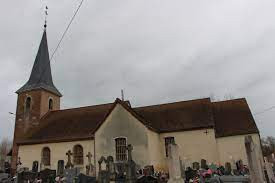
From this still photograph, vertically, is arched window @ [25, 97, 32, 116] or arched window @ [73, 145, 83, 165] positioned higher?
arched window @ [25, 97, 32, 116]

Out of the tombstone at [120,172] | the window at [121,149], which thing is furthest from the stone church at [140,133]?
the tombstone at [120,172]

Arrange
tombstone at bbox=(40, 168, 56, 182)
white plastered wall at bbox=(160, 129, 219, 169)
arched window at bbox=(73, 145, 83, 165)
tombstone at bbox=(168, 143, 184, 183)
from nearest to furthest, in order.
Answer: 1. tombstone at bbox=(168, 143, 184, 183)
2. tombstone at bbox=(40, 168, 56, 182)
3. white plastered wall at bbox=(160, 129, 219, 169)
4. arched window at bbox=(73, 145, 83, 165)

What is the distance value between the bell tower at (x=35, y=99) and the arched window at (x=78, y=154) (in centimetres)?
740

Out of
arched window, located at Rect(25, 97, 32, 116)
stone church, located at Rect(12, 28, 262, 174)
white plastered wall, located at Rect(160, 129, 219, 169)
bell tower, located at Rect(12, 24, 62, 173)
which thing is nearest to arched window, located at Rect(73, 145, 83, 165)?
stone church, located at Rect(12, 28, 262, 174)

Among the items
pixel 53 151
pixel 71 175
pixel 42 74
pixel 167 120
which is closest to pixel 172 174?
pixel 71 175

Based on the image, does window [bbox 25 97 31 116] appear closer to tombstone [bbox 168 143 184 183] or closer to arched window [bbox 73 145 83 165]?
arched window [bbox 73 145 83 165]

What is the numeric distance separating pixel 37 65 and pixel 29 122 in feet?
26.3

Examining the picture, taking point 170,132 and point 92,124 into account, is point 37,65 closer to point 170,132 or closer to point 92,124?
point 92,124

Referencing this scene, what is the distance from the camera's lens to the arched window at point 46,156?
2733 cm

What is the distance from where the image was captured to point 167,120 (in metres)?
26.3

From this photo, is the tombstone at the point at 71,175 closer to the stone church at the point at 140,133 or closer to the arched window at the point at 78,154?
the stone church at the point at 140,133

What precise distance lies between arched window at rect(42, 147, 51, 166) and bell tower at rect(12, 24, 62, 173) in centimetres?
426

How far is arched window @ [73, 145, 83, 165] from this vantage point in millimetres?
26328

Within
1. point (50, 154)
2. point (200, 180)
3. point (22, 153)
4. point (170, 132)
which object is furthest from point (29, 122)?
point (200, 180)
